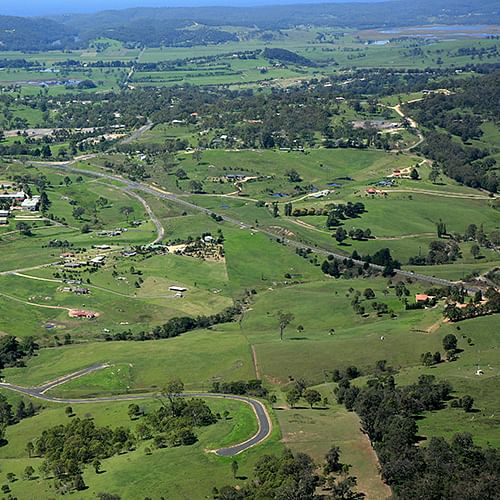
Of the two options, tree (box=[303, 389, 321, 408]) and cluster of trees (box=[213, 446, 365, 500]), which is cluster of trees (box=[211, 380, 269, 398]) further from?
cluster of trees (box=[213, 446, 365, 500])

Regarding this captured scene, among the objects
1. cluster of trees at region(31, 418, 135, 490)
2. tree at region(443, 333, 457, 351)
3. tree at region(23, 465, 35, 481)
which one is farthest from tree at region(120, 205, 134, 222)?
tree at region(23, 465, 35, 481)

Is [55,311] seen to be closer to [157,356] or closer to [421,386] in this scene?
[157,356]

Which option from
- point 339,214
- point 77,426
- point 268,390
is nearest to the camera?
point 77,426

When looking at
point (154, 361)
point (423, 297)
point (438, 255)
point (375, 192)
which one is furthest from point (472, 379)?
point (375, 192)

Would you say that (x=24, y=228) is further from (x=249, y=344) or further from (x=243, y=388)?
(x=243, y=388)

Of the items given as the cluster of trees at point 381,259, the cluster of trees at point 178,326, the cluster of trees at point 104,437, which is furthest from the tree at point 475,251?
the cluster of trees at point 104,437

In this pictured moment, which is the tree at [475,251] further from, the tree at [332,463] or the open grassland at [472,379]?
the tree at [332,463]

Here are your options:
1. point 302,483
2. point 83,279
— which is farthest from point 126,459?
point 83,279
